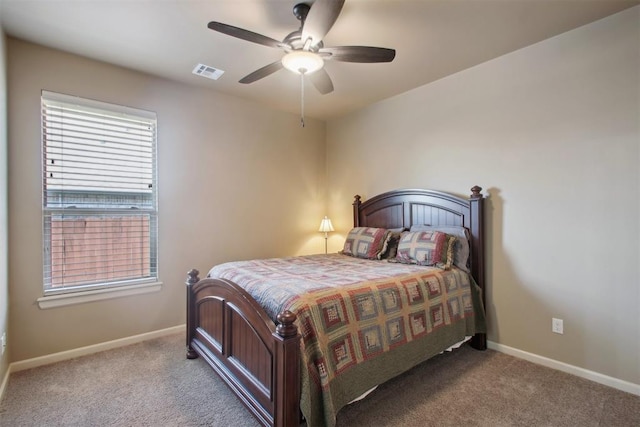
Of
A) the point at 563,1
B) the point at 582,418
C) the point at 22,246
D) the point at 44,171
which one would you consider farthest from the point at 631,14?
the point at 22,246

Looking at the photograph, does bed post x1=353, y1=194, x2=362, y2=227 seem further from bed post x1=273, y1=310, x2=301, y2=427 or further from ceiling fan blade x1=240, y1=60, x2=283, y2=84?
bed post x1=273, y1=310, x2=301, y2=427

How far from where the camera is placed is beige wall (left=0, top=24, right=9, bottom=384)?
86.4 inches

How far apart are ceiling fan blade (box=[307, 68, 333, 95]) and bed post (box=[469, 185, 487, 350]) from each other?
1.62 meters

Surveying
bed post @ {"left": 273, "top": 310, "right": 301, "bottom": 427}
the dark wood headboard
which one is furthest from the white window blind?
the dark wood headboard

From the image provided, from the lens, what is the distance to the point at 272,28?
2303 millimetres

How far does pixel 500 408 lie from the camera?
1.97 metres

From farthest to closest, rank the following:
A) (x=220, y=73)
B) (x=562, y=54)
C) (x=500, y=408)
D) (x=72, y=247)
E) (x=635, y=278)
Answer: (x=220, y=73)
(x=72, y=247)
(x=562, y=54)
(x=635, y=278)
(x=500, y=408)

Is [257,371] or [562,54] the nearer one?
[257,371]

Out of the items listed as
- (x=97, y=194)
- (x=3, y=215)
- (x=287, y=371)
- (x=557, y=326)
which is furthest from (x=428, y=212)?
(x=3, y=215)

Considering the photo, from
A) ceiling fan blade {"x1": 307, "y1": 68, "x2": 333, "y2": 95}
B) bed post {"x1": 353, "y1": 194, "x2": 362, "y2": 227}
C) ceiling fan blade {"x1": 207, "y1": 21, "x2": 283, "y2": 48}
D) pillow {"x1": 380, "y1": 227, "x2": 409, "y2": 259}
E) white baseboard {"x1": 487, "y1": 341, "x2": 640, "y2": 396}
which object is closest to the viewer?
ceiling fan blade {"x1": 207, "y1": 21, "x2": 283, "y2": 48}

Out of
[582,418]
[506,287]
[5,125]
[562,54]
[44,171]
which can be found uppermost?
[562,54]

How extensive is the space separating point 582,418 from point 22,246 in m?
4.15

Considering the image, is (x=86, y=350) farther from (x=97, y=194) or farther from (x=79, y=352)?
(x=97, y=194)

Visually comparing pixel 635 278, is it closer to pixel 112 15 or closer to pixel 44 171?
pixel 112 15
